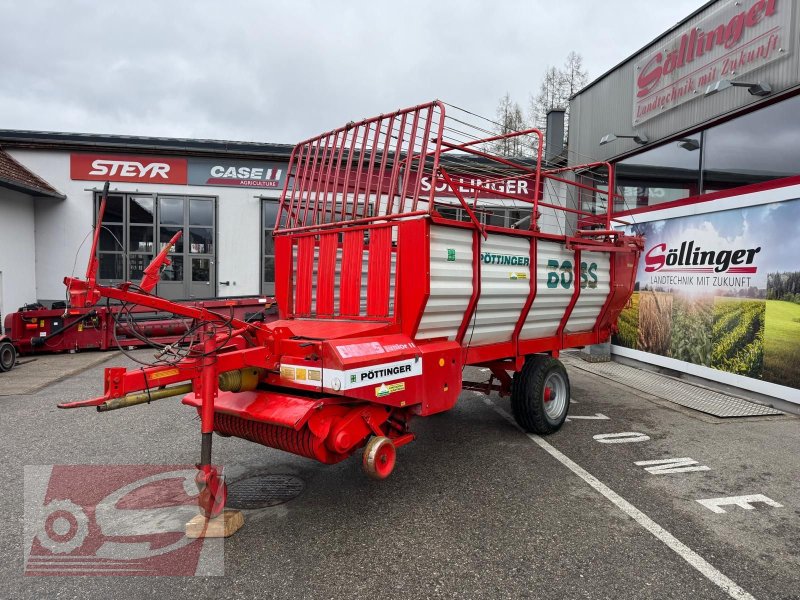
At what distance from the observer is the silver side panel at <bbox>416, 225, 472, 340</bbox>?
12.7 feet

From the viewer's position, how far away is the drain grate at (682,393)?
666 centimetres

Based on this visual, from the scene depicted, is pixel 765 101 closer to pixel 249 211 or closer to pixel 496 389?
pixel 496 389

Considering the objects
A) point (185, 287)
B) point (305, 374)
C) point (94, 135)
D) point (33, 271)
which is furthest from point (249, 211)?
point (305, 374)

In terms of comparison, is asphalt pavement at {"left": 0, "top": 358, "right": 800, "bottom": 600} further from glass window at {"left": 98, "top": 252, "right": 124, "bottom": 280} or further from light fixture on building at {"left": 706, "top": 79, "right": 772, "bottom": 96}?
glass window at {"left": 98, "top": 252, "right": 124, "bottom": 280}

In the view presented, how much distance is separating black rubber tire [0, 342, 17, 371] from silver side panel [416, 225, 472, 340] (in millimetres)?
8565

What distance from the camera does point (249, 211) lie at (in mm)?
13898

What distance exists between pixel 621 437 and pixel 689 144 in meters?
5.86

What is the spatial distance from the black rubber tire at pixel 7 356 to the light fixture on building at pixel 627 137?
11.9 meters

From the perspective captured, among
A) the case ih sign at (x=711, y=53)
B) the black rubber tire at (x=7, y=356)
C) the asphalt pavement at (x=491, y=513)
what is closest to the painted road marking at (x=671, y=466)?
the asphalt pavement at (x=491, y=513)

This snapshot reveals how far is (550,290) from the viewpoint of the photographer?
5.14 metres

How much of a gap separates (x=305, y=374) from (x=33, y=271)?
1291cm

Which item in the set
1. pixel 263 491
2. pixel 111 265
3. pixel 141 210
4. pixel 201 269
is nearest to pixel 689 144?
pixel 263 491

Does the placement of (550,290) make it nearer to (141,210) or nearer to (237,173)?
(237,173)

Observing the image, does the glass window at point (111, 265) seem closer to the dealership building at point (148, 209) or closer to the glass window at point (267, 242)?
the dealership building at point (148, 209)
